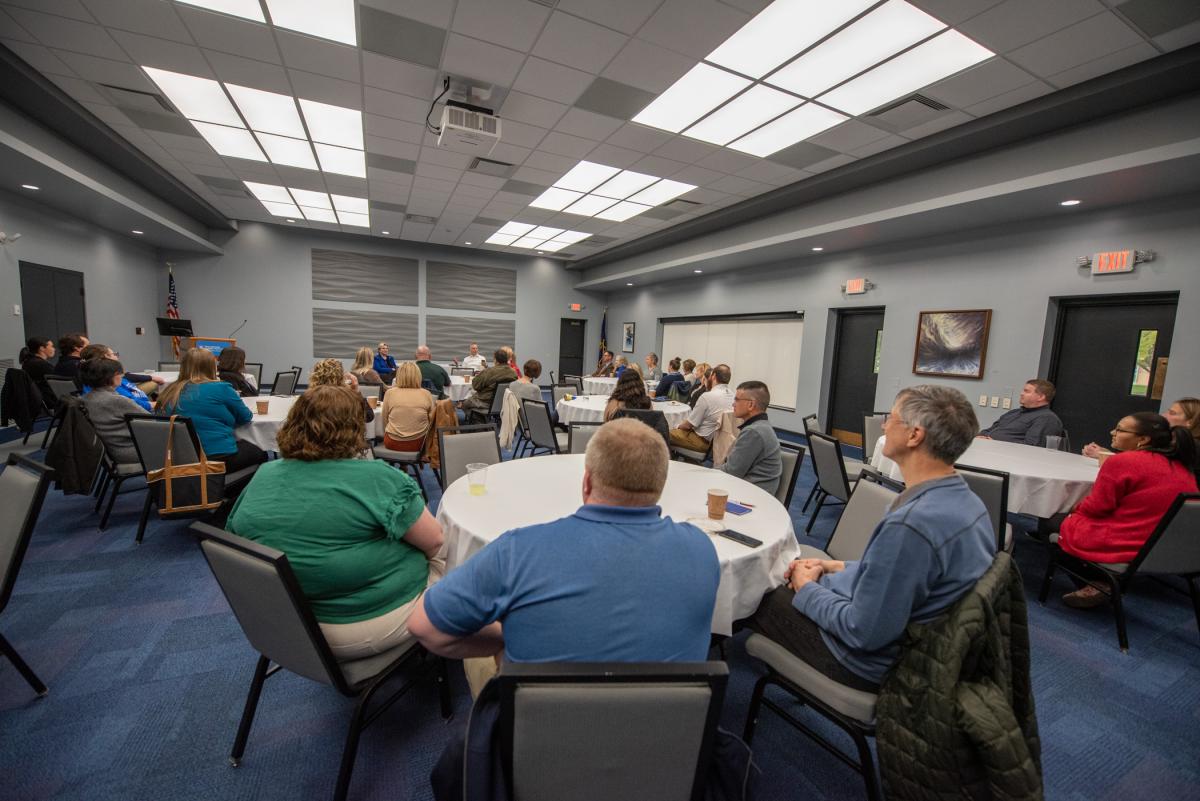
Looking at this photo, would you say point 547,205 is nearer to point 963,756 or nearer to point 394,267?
point 394,267

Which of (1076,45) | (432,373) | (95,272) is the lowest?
(432,373)

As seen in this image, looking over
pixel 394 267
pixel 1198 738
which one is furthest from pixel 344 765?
pixel 394 267

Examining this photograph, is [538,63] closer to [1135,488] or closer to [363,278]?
[1135,488]

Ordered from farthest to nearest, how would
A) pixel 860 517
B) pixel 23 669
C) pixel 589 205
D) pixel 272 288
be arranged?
1. pixel 272 288
2. pixel 589 205
3. pixel 860 517
4. pixel 23 669

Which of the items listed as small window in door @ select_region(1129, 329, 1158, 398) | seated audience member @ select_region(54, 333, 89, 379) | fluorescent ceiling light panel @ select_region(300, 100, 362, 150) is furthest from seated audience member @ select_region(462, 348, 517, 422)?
small window in door @ select_region(1129, 329, 1158, 398)

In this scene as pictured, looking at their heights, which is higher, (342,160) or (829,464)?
(342,160)

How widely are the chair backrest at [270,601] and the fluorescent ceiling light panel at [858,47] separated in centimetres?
410

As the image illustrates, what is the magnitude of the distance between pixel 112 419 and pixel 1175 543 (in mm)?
6361

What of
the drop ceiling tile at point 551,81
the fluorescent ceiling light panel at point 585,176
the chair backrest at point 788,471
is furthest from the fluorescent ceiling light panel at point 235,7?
the chair backrest at point 788,471

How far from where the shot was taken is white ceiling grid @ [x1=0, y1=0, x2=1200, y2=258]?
117 inches

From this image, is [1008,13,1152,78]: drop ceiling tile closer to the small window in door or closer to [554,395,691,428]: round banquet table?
the small window in door

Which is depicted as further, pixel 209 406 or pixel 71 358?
pixel 71 358

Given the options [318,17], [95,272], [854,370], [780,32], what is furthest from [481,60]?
[95,272]

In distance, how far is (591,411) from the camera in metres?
5.41
